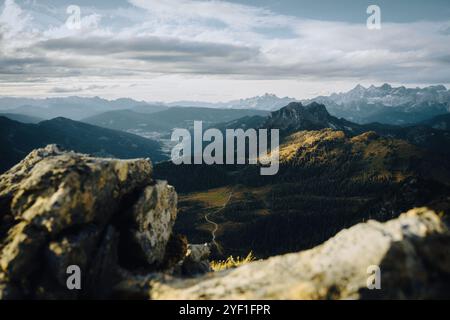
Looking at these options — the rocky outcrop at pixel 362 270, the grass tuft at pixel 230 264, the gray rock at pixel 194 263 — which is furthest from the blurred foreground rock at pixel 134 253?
the grass tuft at pixel 230 264

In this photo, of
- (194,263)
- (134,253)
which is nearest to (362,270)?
(134,253)

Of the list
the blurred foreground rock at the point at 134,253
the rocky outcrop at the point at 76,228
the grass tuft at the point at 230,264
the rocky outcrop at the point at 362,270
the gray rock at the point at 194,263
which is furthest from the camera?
the grass tuft at the point at 230,264

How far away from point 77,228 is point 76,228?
49 mm

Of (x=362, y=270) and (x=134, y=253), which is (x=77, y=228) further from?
(x=362, y=270)

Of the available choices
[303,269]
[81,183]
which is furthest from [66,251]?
[303,269]

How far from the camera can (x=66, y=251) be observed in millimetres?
17531

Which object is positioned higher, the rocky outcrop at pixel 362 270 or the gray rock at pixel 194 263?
the rocky outcrop at pixel 362 270

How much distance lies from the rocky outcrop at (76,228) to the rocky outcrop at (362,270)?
13.5ft

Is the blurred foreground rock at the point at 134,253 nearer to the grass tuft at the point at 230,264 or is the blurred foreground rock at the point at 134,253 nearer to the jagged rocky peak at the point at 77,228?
Result: the jagged rocky peak at the point at 77,228

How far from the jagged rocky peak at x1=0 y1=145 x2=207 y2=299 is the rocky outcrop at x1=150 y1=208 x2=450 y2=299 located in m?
4.16

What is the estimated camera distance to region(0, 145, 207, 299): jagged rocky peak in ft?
56.5

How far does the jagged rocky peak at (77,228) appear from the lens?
56.5 ft

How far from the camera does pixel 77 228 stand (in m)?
18.8

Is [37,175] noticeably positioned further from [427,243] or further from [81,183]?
[427,243]
